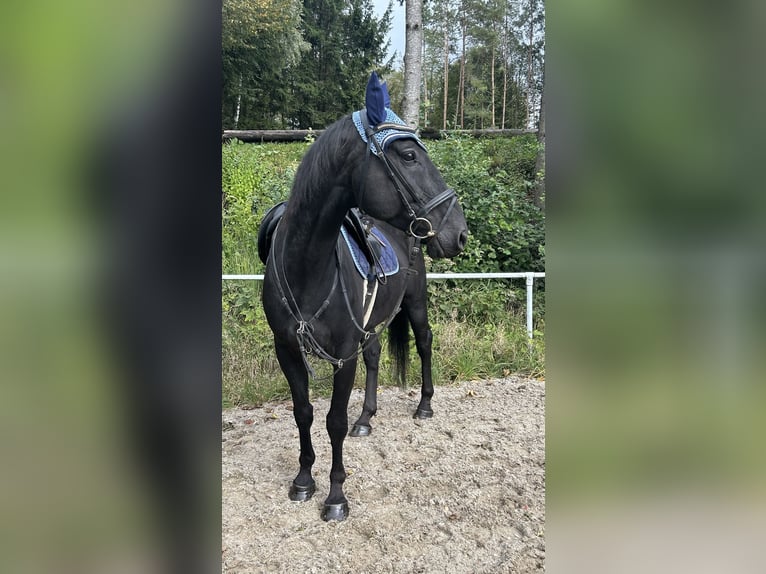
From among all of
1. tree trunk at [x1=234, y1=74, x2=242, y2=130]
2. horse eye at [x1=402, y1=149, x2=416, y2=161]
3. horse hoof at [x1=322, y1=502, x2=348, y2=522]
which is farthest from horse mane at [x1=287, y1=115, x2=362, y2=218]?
tree trunk at [x1=234, y1=74, x2=242, y2=130]

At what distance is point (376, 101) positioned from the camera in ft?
6.73

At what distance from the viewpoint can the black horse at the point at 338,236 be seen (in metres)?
2.04

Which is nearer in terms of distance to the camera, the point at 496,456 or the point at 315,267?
the point at 315,267

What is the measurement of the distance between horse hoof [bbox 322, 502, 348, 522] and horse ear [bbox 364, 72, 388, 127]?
212 centimetres

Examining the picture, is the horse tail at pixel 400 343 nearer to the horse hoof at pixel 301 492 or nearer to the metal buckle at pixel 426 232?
the horse hoof at pixel 301 492

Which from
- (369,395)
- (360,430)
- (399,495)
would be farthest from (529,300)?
(399,495)

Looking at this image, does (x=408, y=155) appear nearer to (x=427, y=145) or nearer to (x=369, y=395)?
(x=369, y=395)

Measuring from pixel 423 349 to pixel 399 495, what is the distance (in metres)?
1.65

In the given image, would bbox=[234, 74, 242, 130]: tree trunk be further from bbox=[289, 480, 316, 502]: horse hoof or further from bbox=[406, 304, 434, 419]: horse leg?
bbox=[289, 480, 316, 502]: horse hoof

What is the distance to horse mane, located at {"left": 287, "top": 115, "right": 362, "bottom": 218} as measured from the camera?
2.18 meters
